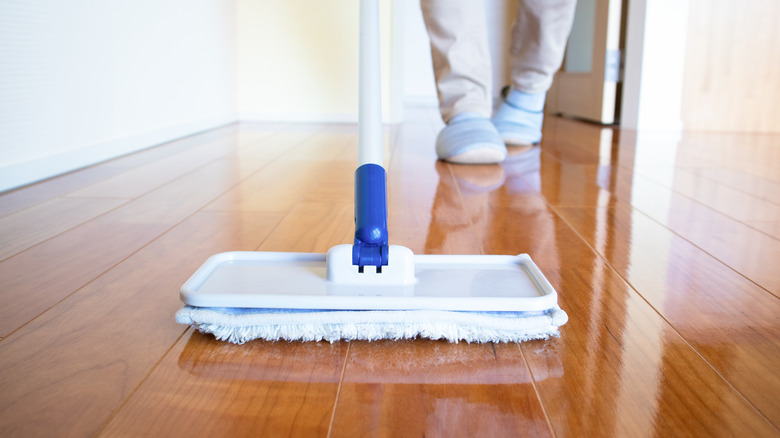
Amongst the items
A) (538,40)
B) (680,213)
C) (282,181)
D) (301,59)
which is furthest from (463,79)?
(301,59)

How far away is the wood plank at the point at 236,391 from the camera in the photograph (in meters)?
0.37

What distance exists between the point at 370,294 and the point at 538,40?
134 cm

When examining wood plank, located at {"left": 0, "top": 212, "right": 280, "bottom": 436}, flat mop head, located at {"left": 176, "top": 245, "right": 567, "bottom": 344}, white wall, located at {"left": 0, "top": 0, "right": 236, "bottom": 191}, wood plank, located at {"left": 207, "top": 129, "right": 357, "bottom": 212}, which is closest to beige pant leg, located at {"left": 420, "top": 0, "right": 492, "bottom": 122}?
wood plank, located at {"left": 207, "top": 129, "right": 357, "bottom": 212}

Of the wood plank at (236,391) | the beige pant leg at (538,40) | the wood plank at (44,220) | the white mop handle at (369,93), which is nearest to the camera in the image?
the wood plank at (236,391)

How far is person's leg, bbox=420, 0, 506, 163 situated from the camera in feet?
4.54

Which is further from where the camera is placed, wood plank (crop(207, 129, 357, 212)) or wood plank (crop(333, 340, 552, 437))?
wood plank (crop(207, 129, 357, 212))

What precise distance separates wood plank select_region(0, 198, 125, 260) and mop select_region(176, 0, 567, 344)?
329 millimetres

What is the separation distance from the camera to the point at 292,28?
7.75 feet

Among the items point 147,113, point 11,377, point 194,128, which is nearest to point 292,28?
point 194,128

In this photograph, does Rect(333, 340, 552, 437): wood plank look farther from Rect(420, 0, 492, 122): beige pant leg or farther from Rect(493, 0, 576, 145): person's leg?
Rect(493, 0, 576, 145): person's leg

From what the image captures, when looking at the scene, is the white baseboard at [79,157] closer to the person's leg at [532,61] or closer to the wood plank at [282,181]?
the wood plank at [282,181]

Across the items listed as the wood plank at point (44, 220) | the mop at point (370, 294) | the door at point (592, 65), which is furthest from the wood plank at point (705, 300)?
the door at point (592, 65)

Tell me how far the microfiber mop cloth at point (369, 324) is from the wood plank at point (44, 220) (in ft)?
1.19

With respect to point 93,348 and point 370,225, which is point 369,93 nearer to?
point 370,225
